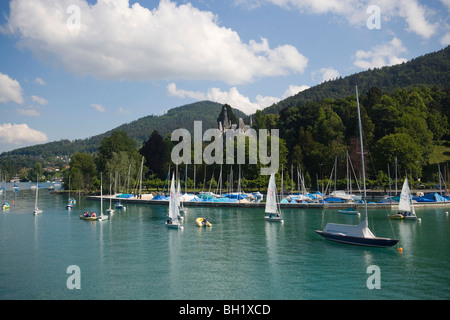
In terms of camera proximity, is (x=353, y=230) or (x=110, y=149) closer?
(x=353, y=230)

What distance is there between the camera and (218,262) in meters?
33.5

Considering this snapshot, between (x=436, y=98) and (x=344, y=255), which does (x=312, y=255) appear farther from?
(x=436, y=98)

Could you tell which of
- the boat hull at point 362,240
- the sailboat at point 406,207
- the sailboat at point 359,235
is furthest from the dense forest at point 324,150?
the boat hull at point 362,240

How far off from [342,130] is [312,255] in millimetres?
93263

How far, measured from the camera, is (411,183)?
9119 centimetres

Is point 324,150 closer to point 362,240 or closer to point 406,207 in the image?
point 406,207

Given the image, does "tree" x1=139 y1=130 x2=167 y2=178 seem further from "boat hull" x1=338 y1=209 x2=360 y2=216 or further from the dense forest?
"boat hull" x1=338 y1=209 x2=360 y2=216

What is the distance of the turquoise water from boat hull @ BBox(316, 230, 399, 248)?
0.65 metres

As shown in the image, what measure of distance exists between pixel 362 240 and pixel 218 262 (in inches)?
586

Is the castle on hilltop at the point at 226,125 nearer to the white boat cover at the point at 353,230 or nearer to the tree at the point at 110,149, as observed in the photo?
the tree at the point at 110,149

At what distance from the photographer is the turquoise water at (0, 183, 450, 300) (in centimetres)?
2606

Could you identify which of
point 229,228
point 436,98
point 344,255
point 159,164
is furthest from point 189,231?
Answer: point 436,98

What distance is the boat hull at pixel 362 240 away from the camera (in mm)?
36375

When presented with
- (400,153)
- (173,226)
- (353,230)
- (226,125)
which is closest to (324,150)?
(400,153)
